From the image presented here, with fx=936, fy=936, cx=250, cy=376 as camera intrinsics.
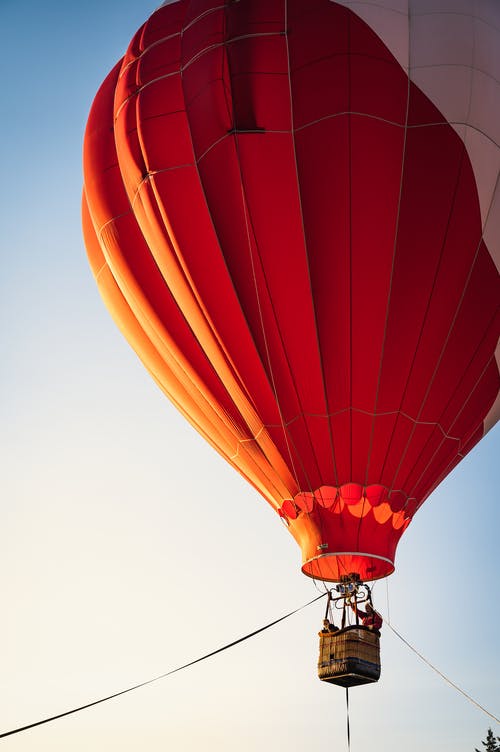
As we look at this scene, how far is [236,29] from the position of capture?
7.88 meters

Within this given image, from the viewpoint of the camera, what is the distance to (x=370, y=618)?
759cm

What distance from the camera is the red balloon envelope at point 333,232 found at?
7.52 meters

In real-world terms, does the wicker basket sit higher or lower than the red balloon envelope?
lower

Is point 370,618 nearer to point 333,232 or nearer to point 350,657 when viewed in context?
point 350,657

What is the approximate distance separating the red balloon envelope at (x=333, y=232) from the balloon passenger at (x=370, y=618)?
33 cm

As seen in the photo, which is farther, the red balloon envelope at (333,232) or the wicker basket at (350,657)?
the red balloon envelope at (333,232)

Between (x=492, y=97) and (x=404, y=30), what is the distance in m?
0.91

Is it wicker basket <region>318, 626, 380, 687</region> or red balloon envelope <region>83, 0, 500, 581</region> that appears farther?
red balloon envelope <region>83, 0, 500, 581</region>

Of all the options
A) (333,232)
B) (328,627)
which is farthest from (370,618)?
(333,232)

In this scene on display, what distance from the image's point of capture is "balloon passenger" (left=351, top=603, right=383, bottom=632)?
7.55 metres

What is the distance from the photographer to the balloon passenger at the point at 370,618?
7.55 meters

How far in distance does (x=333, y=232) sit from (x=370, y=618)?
314cm

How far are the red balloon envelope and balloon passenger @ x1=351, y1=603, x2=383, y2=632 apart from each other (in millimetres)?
331

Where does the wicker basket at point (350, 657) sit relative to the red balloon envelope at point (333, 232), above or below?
below
